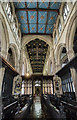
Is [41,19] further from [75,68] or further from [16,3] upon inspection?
[75,68]

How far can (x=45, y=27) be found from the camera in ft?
42.1

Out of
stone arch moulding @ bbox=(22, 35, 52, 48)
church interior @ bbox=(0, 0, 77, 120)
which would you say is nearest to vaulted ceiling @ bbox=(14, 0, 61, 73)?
church interior @ bbox=(0, 0, 77, 120)

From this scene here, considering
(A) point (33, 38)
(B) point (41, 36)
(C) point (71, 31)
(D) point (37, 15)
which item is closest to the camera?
(C) point (71, 31)

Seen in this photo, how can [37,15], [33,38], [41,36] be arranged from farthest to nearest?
[41,36] → [33,38] → [37,15]

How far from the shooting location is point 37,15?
10.6 m

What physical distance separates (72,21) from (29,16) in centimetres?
635

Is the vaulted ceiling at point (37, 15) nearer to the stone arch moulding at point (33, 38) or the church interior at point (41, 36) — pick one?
the church interior at point (41, 36)

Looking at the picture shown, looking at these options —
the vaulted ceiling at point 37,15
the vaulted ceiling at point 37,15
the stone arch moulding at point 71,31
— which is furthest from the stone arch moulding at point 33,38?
the stone arch moulding at point 71,31

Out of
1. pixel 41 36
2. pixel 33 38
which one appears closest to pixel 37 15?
pixel 41 36

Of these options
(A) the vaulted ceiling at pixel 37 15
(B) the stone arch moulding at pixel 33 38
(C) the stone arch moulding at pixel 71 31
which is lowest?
(C) the stone arch moulding at pixel 71 31

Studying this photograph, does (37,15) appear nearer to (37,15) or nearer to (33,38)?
(37,15)

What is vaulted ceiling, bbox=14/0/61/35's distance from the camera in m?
9.48

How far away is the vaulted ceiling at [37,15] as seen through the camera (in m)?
9.48

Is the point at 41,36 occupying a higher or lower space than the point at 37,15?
lower
